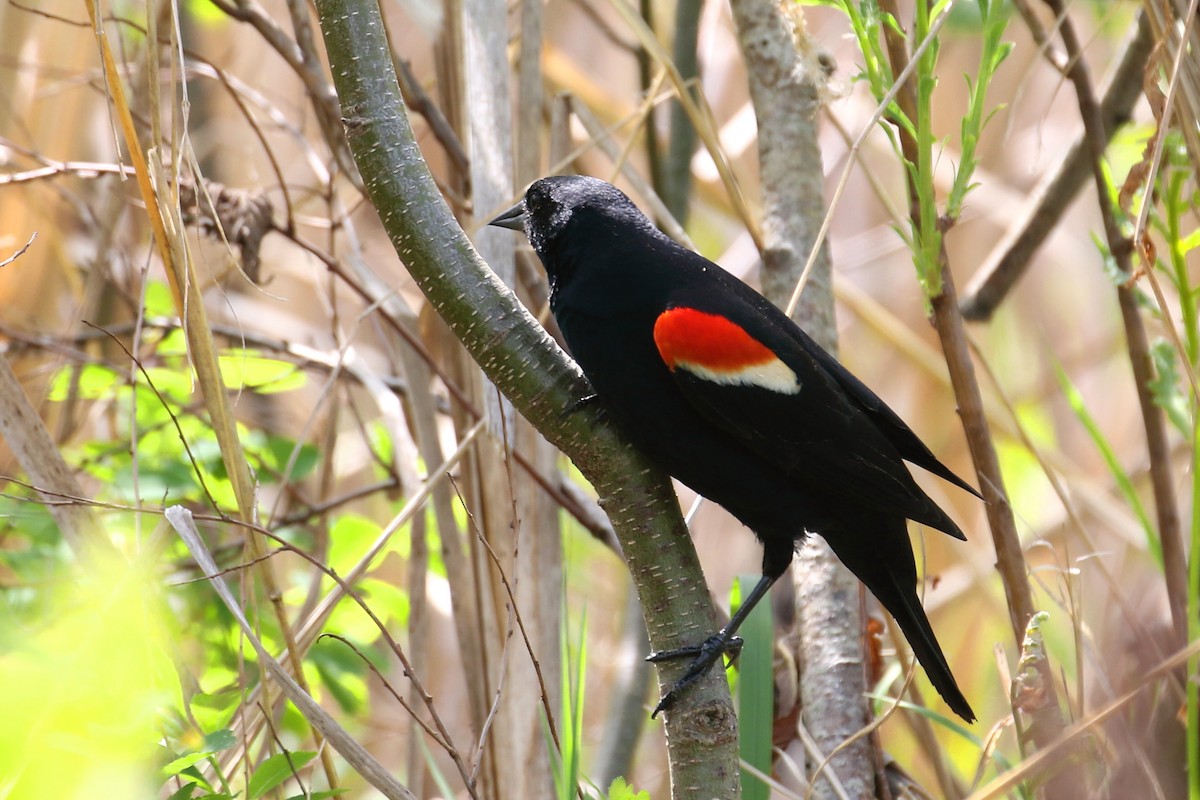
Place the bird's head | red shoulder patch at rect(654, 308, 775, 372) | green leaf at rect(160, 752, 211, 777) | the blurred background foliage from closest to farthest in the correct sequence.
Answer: green leaf at rect(160, 752, 211, 777) < the blurred background foliage < red shoulder patch at rect(654, 308, 775, 372) < the bird's head

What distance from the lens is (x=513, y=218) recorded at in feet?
6.85

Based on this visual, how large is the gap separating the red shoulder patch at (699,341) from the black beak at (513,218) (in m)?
0.45

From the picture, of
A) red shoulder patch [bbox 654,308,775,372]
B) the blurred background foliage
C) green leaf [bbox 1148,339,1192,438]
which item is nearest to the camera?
the blurred background foliage

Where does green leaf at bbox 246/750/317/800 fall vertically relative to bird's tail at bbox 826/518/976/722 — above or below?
below

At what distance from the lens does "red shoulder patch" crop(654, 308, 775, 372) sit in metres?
1.76

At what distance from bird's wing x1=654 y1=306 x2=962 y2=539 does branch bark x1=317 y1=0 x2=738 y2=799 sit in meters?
0.34

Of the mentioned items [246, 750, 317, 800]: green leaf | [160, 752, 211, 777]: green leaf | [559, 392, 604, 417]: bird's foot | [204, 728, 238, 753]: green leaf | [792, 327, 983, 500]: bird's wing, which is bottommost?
[160, 752, 211, 777]: green leaf

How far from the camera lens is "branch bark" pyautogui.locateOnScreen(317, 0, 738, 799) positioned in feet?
4.32

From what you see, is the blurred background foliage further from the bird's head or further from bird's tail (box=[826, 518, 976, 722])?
the bird's head

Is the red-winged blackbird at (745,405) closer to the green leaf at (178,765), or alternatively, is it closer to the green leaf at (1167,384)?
the green leaf at (1167,384)

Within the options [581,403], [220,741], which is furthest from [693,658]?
[220,741]

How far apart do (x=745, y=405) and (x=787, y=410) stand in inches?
3.7

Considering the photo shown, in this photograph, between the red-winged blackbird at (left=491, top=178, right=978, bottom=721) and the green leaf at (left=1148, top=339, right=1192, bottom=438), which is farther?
the green leaf at (left=1148, top=339, right=1192, bottom=438)

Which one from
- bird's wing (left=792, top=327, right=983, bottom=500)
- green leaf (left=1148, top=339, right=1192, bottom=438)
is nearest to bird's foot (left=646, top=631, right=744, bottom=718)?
bird's wing (left=792, top=327, right=983, bottom=500)
